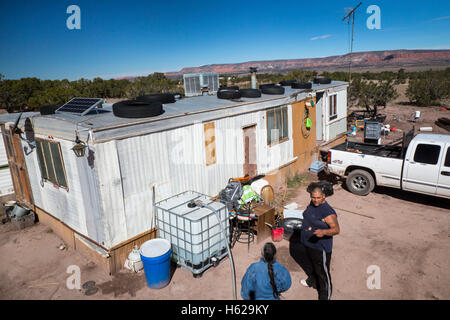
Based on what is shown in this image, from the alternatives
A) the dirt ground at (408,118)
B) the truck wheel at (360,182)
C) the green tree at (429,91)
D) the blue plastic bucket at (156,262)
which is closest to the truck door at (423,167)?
the truck wheel at (360,182)

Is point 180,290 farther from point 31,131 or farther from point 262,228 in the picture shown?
point 31,131

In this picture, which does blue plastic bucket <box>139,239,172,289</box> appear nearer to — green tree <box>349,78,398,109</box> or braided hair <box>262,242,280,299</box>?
braided hair <box>262,242,280,299</box>

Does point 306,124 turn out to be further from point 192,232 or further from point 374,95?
point 374,95

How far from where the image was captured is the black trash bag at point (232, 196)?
7.08m

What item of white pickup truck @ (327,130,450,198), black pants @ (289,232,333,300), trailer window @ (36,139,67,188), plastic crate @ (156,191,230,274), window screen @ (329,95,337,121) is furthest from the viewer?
window screen @ (329,95,337,121)

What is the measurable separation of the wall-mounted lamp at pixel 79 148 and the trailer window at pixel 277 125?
6.19 m

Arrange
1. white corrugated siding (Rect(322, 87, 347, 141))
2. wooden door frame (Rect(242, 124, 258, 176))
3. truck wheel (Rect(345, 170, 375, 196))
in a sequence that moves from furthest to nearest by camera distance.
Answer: white corrugated siding (Rect(322, 87, 347, 141)) < truck wheel (Rect(345, 170, 375, 196)) < wooden door frame (Rect(242, 124, 258, 176))

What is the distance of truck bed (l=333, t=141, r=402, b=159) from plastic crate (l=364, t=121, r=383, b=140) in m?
4.66

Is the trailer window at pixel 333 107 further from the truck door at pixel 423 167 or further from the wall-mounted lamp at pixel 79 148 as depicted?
the wall-mounted lamp at pixel 79 148

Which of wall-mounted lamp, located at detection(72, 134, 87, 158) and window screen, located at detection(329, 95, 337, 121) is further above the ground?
wall-mounted lamp, located at detection(72, 134, 87, 158)

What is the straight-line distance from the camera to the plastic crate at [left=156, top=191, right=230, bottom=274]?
5.50m

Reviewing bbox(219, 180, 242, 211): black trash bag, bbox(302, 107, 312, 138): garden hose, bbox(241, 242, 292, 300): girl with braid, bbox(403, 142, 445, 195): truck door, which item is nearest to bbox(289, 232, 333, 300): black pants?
bbox(241, 242, 292, 300): girl with braid

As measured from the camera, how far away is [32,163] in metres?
7.75
